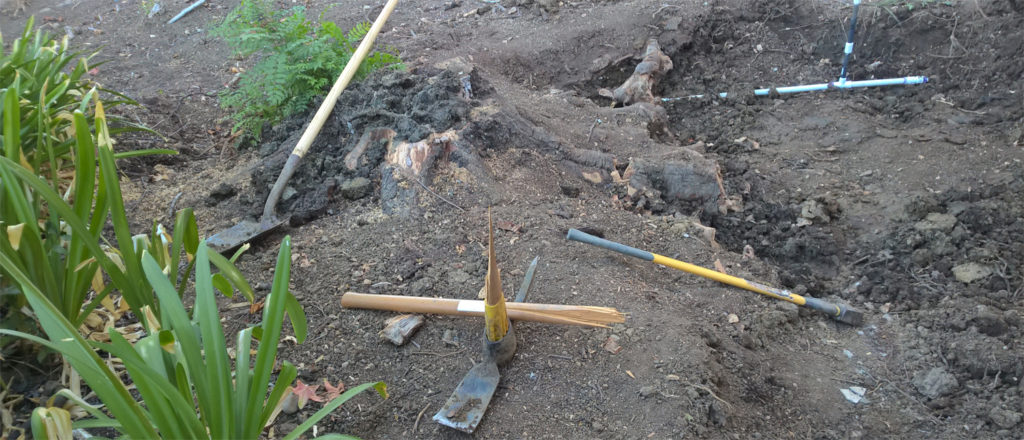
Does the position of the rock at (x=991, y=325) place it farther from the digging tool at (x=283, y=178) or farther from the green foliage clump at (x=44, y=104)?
the green foliage clump at (x=44, y=104)

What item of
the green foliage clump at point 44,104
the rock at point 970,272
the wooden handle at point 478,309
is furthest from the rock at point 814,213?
the green foliage clump at point 44,104

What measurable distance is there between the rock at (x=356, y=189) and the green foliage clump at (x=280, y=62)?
76 centimetres

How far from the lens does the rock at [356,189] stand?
10.2ft

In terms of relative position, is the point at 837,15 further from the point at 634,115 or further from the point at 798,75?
the point at 634,115

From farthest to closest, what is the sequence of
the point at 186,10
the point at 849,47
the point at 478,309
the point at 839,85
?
the point at 186,10 → the point at 839,85 → the point at 849,47 → the point at 478,309

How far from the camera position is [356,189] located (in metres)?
3.12

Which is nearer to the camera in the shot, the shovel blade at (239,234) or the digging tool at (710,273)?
the digging tool at (710,273)

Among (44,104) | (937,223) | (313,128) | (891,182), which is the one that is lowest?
(891,182)

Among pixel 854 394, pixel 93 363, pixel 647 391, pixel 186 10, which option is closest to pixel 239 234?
pixel 93 363

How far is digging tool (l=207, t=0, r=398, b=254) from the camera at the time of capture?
2.78 meters

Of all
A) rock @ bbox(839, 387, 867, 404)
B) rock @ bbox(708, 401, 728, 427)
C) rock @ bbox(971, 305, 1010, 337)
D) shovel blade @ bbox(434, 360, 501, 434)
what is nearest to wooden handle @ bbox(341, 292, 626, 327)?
shovel blade @ bbox(434, 360, 501, 434)

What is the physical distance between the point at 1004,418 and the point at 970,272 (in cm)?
104

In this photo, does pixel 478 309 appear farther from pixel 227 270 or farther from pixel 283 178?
pixel 283 178

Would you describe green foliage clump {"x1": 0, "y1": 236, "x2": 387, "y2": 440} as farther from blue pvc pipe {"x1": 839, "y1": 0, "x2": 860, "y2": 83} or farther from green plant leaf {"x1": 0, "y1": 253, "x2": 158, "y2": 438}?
blue pvc pipe {"x1": 839, "y1": 0, "x2": 860, "y2": 83}
